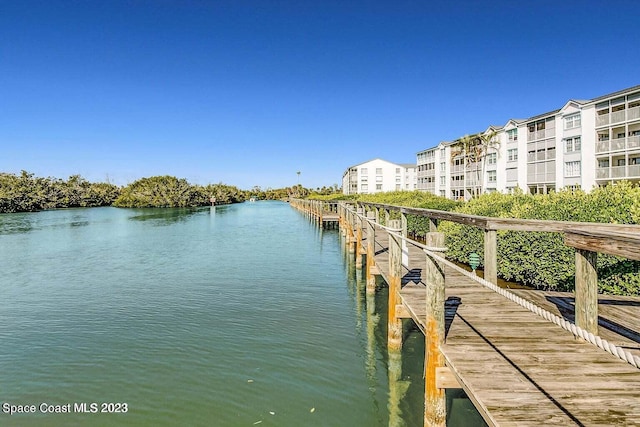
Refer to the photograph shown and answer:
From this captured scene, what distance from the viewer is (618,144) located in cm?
3198

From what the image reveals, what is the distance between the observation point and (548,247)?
9.27m

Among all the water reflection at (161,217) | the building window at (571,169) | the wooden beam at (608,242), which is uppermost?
the building window at (571,169)

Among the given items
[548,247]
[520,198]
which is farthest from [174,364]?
[520,198]

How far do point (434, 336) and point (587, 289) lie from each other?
4.89ft

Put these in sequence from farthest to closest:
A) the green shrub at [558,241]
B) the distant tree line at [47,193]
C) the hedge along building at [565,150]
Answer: the distant tree line at [47,193] → the hedge along building at [565,150] → the green shrub at [558,241]

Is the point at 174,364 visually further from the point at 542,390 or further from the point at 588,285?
the point at 588,285

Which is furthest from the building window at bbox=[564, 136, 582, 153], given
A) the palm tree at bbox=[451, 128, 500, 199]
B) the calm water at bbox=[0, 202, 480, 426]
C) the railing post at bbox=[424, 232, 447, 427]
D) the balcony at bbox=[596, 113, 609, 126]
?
the railing post at bbox=[424, 232, 447, 427]

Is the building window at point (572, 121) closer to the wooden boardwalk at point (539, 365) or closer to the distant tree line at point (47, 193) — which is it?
the wooden boardwalk at point (539, 365)

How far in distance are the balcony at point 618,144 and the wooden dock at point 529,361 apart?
3271 cm

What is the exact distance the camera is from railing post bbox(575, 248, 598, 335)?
364cm

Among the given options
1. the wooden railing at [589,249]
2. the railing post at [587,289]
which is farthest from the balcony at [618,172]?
the railing post at [587,289]

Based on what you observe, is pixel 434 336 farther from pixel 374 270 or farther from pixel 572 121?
pixel 572 121

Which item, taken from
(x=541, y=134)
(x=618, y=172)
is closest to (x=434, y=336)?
(x=618, y=172)

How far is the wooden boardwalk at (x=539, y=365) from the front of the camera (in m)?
2.77
